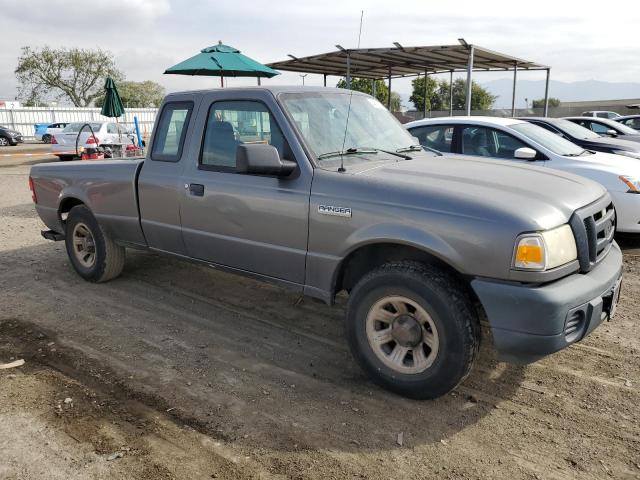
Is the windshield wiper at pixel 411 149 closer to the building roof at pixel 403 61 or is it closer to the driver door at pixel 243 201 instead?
the driver door at pixel 243 201

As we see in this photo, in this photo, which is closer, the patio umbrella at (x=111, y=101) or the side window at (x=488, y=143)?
the side window at (x=488, y=143)

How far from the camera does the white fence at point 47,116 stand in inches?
1435

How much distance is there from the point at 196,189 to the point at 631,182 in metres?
5.29

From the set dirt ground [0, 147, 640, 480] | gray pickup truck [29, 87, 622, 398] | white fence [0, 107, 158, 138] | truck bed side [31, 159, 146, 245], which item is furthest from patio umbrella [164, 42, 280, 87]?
white fence [0, 107, 158, 138]

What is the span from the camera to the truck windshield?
12.7ft

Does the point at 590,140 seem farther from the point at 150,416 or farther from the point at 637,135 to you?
the point at 150,416

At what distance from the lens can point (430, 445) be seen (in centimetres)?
291

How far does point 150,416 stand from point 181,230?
69.4 inches

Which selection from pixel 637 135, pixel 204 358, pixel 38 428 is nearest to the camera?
pixel 38 428

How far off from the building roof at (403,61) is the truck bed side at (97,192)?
9.88 metres

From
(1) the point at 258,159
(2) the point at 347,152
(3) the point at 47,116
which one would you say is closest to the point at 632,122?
(2) the point at 347,152

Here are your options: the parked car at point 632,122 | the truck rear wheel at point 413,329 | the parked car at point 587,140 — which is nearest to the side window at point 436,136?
the parked car at point 587,140

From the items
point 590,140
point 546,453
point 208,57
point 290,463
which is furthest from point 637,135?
point 290,463

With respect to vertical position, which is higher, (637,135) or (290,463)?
(637,135)
